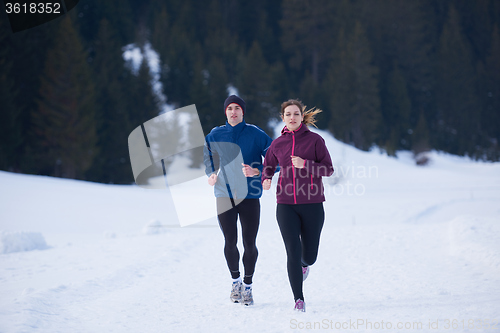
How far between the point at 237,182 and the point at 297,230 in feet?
2.68

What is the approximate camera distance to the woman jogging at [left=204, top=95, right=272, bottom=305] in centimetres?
449

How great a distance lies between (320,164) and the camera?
4.14 meters

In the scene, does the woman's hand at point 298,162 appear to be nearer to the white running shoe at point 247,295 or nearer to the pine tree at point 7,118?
the white running shoe at point 247,295

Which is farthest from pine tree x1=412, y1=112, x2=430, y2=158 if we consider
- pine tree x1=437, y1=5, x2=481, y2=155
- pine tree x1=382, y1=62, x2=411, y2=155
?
pine tree x1=437, y1=5, x2=481, y2=155

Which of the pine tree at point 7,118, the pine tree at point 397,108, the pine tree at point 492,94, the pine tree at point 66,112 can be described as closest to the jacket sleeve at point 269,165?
the pine tree at point 7,118

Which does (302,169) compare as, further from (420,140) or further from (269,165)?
(420,140)

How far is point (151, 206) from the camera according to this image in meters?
17.0

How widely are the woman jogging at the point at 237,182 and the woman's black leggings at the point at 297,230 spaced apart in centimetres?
44

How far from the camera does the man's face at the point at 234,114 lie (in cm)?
462

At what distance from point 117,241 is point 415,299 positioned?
6673 millimetres

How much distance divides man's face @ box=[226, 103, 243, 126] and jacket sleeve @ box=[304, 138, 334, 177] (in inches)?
36.0

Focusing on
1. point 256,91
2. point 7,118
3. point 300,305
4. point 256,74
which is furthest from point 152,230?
point 256,74

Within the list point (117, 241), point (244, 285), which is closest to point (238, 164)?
point (244, 285)

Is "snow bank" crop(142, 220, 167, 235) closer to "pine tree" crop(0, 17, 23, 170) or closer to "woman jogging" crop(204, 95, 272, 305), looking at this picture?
"woman jogging" crop(204, 95, 272, 305)
